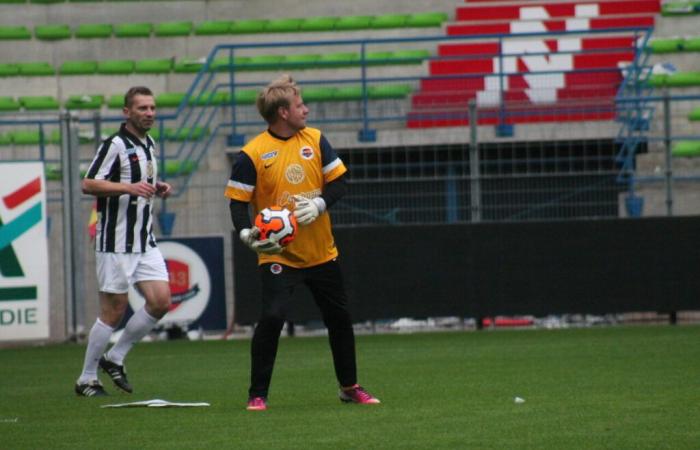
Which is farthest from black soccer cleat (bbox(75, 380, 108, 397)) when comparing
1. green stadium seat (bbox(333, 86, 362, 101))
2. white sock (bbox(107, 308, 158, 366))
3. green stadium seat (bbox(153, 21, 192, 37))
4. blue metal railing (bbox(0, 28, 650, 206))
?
green stadium seat (bbox(153, 21, 192, 37))

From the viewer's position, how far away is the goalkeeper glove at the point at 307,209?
773 cm

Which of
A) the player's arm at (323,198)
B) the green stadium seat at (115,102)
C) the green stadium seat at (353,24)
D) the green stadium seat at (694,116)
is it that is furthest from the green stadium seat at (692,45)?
the player's arm at (323,198)

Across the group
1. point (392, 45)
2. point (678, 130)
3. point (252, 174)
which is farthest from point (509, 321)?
point (252, 174)

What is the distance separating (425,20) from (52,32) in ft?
21.0

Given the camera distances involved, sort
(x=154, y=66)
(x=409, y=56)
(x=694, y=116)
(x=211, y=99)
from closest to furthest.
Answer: (x=694, y=116) → (x=211, y=99) → (x=409, y=56) → (x=154, y=66)

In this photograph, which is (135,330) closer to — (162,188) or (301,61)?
(162,188)

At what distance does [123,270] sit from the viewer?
31.2ft

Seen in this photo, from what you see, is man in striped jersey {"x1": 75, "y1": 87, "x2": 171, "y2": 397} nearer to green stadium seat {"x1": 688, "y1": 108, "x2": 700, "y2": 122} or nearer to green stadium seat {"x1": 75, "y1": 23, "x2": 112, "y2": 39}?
green stadium seat {"x1": 688, "y1": 108, "x2": 700, "y2": 122}

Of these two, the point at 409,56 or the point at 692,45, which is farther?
the point at 409,56

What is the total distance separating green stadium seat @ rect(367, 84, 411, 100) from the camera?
818 inches

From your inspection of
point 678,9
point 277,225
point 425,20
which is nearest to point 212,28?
point 425,20

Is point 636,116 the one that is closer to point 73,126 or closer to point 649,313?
point 649,313

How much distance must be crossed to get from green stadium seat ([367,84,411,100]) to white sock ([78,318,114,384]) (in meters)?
11.7

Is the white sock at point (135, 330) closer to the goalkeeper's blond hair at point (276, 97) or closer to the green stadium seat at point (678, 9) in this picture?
the goalkeeper's blond hair at point (276, 97)
